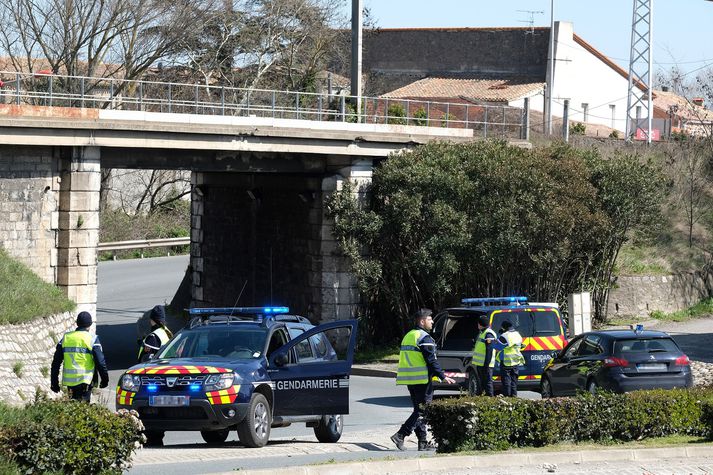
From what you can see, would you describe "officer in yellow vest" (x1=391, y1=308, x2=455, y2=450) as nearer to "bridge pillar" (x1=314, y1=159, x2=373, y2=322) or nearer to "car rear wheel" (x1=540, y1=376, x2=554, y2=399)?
"car rear wheel" (x1=540, y1=376, x2=554, y2=399)

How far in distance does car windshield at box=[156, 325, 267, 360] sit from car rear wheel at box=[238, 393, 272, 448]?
0.71 meters

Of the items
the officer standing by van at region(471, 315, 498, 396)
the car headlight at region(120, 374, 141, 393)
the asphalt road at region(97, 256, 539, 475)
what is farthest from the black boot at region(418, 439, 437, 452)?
the car headlight at region(120, 374, 141, 393)

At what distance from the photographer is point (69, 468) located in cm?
1056

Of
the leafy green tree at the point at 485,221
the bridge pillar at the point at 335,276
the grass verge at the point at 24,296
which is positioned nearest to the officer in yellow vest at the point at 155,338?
the grass verge at the point at 24,296

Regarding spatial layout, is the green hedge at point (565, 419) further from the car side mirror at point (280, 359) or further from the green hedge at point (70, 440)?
the green hedge at point (70, 440)

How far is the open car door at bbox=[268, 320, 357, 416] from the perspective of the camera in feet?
50.3

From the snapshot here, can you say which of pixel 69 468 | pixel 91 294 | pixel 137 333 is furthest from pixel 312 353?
pixel 137 333

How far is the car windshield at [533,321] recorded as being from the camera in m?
21.8

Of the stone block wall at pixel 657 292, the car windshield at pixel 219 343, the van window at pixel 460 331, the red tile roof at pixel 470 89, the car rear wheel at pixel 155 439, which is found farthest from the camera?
the red tile roof at pixel 470 89

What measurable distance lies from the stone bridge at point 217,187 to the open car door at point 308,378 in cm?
1204

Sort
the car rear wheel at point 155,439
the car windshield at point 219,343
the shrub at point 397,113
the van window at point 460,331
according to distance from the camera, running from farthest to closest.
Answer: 1. the shrub at point 397,113
2. the van window at point 460,331
3. the car windshield at point 219,343
4. the car rear wheel at point 155,439

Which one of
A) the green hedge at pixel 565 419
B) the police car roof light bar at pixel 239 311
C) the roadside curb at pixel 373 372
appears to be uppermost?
the police car roof light bar at pixel 239 311

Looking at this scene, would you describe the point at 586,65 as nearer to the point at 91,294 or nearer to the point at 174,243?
the point at 174,243

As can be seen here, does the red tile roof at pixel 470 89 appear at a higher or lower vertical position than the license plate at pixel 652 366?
higher
